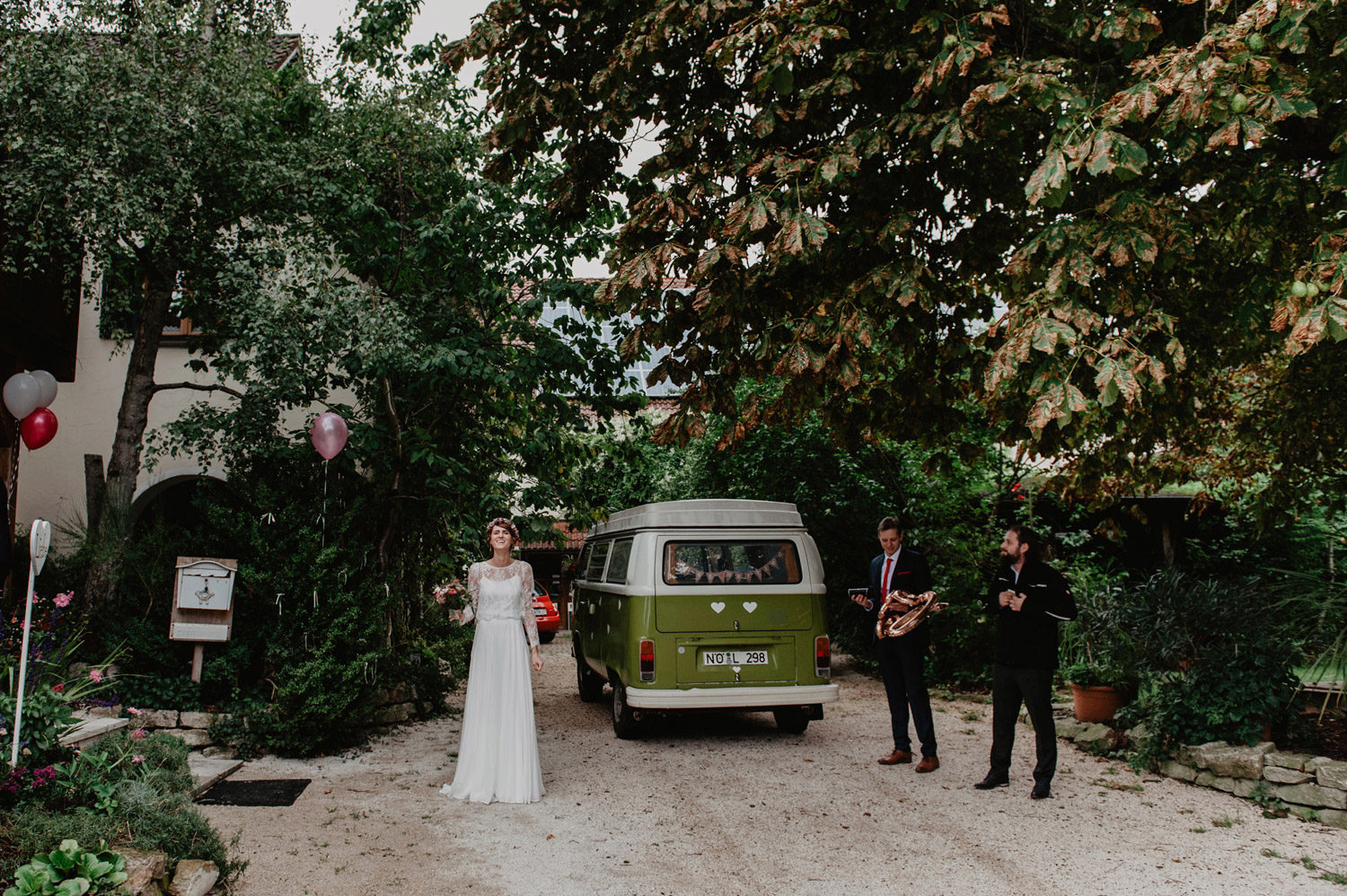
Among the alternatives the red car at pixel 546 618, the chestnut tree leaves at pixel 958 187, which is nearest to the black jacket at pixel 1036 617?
the chestnut tree leaves at pixel 958 187

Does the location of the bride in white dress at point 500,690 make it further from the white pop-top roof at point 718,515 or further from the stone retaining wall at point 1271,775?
the stone retaining wall at point 1271,775

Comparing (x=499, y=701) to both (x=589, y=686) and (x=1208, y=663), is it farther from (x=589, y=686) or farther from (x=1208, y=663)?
(x=1208, y=663)

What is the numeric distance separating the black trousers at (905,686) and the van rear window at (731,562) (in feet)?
4.70

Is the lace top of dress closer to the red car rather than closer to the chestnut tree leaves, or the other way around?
the chestnut tree leaves

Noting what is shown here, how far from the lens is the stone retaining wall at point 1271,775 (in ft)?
19.1

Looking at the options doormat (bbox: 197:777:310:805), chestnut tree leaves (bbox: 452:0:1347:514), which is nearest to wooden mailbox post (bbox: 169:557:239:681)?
doormat (bbox: 197:777:310:805)

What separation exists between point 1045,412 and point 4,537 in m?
6.67

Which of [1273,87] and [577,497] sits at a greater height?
[1273,87]

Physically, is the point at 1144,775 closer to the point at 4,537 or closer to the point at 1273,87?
the point at 1273,87

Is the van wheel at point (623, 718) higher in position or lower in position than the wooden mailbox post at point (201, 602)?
lower

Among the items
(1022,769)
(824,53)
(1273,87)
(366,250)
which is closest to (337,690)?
(366,250)

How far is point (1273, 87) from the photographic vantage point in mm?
4246

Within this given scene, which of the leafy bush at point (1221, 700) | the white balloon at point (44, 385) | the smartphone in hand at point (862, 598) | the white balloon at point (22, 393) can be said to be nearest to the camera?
the leafy bush at point (1221, 700)

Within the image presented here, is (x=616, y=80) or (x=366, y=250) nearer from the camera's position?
(x=616, y=80)
